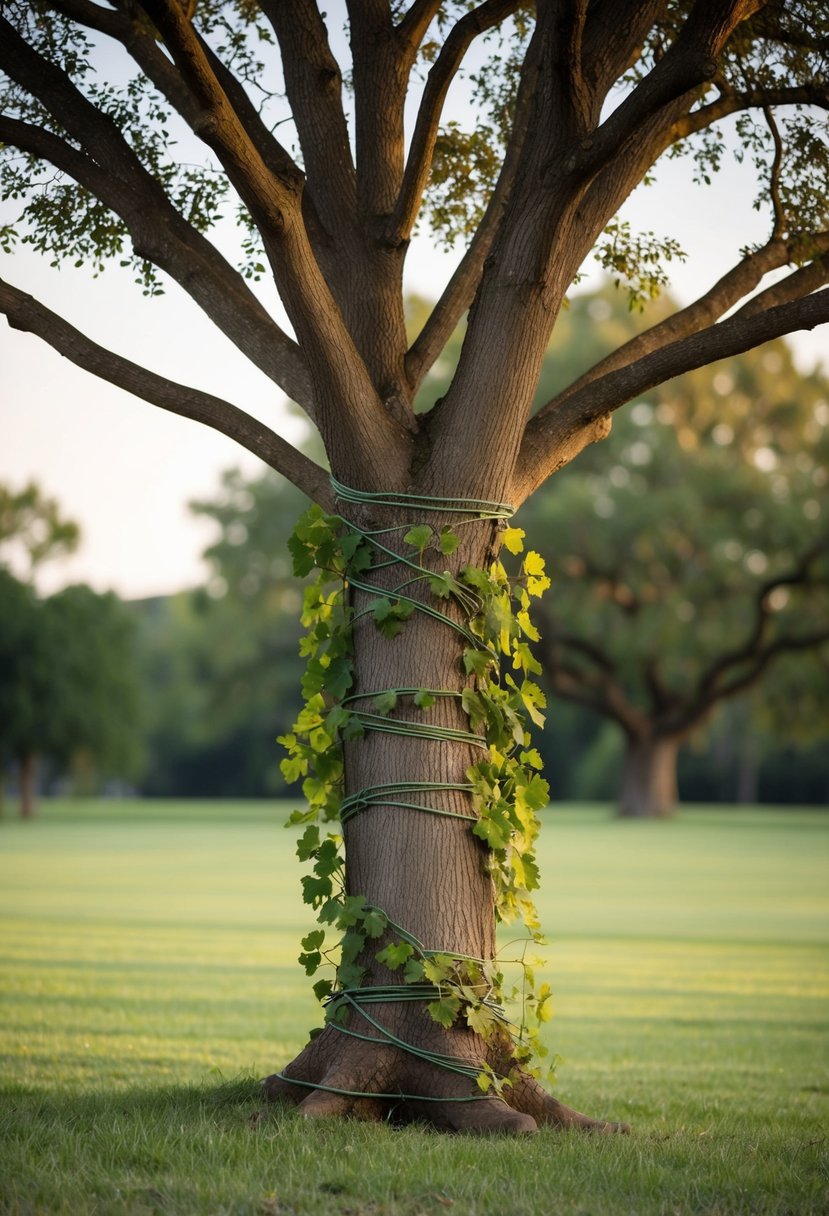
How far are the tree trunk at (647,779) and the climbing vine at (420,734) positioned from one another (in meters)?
44.0

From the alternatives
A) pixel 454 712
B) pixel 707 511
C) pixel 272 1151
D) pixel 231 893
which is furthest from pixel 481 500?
pixel 707 511

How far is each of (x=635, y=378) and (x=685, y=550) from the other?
40997 millimetres

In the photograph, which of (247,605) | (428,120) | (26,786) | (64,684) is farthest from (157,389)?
(26,786)

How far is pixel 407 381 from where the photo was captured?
5.83 m

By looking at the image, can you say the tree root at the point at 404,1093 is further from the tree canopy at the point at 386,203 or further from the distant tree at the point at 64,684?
the distant tree at the point at 64,684

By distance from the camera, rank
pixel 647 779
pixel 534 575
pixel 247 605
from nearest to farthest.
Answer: pixel 534 575 < pixel 647 779 < pixel 247 605

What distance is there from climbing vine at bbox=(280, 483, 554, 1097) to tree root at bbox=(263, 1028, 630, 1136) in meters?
0.08

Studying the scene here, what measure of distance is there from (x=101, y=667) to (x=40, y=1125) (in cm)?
5418

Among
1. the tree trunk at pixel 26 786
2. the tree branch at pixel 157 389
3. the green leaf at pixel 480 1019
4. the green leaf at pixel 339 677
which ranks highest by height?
the tree branch at pixel 157 389

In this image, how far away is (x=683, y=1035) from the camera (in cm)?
1011

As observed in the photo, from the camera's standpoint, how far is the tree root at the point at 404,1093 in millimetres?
4785

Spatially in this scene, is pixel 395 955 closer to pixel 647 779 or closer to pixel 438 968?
pixel 438 968

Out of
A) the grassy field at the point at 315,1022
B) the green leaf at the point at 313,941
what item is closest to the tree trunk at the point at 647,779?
the grassy field at the point at 315,1022

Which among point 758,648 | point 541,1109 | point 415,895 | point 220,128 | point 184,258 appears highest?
point 758,648
